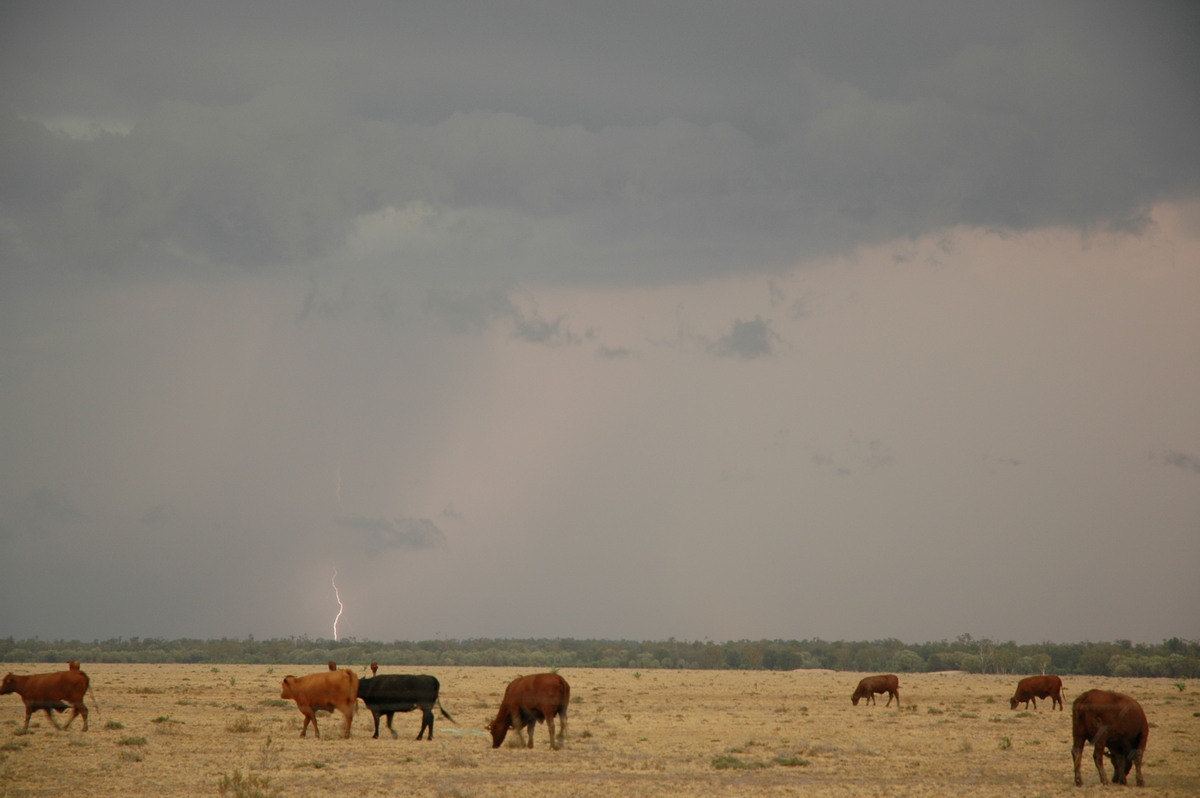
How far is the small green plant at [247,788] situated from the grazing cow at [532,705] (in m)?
6.79

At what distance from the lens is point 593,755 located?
24219 millimetres

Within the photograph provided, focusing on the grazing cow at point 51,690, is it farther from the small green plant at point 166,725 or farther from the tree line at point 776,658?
the tree line at point 776,658

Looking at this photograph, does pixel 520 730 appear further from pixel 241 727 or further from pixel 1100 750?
pixel 1100 750

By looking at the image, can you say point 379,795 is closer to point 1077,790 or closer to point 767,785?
point 767,785

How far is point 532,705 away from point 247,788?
7.88 meters

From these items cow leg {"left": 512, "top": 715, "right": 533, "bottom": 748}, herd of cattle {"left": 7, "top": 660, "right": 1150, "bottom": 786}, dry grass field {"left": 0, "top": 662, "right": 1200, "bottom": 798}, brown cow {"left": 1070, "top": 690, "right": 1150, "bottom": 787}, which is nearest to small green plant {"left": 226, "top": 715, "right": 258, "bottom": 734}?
dry grass field {"left": 0, "top": 662, "right": 1200, "bottom": 798}

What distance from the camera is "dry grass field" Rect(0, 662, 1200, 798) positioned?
64.1ft

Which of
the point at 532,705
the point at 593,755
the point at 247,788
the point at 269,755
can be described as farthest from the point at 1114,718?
the point at 269,755

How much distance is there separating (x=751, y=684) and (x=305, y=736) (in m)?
48.2

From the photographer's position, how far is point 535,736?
1104 inches

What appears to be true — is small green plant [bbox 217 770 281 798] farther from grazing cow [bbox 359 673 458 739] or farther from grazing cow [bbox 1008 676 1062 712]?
grazing cow [bbox 1008 676 1062 712]

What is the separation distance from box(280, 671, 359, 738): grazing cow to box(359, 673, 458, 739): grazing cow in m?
0.45

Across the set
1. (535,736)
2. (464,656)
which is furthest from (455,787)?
(464,656)

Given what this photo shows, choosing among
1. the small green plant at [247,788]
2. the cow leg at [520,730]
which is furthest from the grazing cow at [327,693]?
the small green plant at [247,788]
